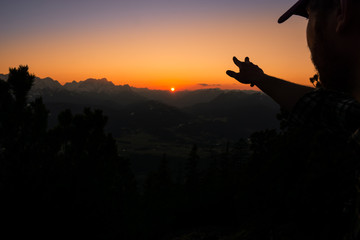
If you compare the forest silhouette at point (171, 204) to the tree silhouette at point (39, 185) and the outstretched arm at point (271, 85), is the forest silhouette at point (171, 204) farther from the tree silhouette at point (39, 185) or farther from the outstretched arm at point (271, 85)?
the outstretched arm at point (271, 85)

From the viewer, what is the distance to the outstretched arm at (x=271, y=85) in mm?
1569

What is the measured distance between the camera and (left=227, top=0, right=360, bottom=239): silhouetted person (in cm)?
95

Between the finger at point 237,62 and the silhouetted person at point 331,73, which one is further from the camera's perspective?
the finger at point 237,62

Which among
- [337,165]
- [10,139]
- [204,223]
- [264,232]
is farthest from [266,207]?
[10,139]

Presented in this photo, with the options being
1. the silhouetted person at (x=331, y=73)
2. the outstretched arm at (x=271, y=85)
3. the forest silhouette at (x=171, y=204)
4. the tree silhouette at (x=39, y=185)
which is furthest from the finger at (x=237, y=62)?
the tree silhouette at (x=39, y=185)

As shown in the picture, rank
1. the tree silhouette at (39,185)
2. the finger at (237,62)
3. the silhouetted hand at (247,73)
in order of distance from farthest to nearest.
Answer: the tree silhouette at (39,185) < the finger at (237,62) < the silhouetted hand at (247,73)

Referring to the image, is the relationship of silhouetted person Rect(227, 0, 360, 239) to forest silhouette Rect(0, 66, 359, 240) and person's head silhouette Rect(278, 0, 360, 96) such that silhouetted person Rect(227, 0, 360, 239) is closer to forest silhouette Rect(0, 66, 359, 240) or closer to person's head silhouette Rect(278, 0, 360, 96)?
person's head silhouette Rect(278, 0, 360, 96)

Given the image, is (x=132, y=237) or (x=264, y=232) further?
(x=132, y=237)

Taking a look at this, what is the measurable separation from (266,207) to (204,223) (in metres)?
7.91

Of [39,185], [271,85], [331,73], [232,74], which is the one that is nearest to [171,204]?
[39,185]

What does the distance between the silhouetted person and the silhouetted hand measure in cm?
19

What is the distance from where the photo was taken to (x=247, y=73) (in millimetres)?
1806

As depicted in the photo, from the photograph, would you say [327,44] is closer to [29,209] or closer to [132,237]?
[29,209]

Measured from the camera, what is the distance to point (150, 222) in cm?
1708
